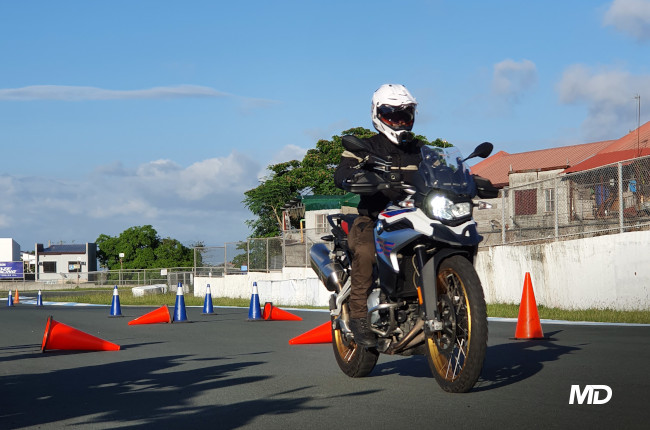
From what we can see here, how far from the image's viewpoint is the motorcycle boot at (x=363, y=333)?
22.6 feet

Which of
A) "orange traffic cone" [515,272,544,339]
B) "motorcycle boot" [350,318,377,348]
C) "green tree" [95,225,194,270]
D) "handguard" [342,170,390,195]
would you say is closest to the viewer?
"handguard" [342,170,390,195]

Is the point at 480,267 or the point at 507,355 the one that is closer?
the point at 507,355

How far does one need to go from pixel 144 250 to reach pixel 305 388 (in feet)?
371

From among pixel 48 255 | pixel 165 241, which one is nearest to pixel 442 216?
pixel 165 241

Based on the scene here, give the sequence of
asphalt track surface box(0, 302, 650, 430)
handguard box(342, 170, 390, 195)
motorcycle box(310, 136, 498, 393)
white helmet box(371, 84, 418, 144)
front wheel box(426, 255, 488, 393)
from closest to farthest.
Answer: asphalt track surface box(0, 302, 650, 430) < front wheel box(426, 255, 488, 393) < motorcycle box(310, 136, 498, 393) < handguard box(342, 170, 390, 195) < white helmet box(371, 84, 418, 144)

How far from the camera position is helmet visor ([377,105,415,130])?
712cm

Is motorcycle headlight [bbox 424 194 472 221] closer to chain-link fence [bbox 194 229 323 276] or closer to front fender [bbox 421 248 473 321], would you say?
front fender [bbox 421 248 473 321]

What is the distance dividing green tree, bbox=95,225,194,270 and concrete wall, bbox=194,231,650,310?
3692 inches

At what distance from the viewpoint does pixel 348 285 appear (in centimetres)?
755

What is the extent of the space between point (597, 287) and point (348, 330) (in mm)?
10646

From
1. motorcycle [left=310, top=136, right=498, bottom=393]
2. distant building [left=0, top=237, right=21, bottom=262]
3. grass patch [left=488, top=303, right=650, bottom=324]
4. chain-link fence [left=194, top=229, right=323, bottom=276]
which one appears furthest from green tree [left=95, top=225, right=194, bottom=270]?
motorcycle [left=310, top=136, right=498, bottom=393]

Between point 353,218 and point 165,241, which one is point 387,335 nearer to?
point 353,218

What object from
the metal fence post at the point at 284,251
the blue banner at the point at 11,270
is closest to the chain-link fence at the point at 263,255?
the metal fence post at the point at 284,251

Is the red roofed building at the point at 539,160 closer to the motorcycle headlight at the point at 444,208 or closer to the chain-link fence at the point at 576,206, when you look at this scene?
the chain-link fence at the point at 576,206
